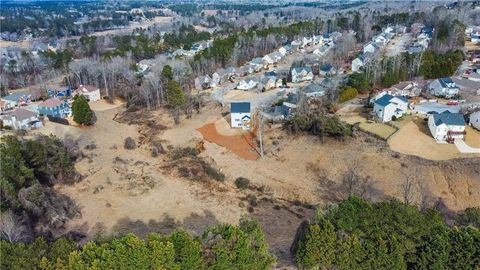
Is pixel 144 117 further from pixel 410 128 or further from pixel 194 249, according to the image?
pixel 194 249

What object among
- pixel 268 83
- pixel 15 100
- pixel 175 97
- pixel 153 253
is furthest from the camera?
pixel 268 83

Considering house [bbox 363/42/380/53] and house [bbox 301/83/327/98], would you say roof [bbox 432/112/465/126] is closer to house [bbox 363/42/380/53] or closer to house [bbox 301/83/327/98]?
house [bbox 301/83/327/98]

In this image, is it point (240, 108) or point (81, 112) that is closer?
point (240, 108)

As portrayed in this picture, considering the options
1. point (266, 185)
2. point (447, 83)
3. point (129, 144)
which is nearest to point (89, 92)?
point (129, 144)

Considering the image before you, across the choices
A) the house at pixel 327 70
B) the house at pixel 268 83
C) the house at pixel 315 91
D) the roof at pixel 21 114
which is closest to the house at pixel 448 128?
the house at pixel 315 91

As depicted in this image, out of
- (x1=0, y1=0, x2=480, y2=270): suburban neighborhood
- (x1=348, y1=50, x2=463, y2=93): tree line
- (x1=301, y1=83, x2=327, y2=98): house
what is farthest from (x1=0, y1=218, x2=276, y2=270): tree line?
(x1=348, y1=50, x2=463, y2=93): tree line

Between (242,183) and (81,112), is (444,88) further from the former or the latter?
(81,112)
